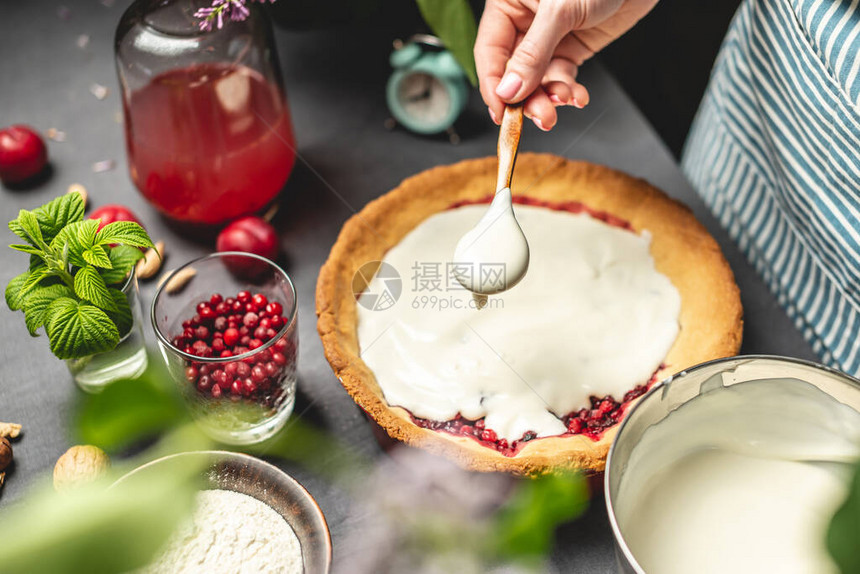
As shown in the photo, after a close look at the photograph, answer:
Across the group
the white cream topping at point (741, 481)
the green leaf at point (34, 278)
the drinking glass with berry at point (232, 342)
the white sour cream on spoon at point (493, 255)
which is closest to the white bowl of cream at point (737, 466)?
the white cream topping at point (741, 481)

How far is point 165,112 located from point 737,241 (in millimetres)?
988

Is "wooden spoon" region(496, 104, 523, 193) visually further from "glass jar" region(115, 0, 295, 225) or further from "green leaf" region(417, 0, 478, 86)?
"glass jar" region(115, 0, 295, 225)

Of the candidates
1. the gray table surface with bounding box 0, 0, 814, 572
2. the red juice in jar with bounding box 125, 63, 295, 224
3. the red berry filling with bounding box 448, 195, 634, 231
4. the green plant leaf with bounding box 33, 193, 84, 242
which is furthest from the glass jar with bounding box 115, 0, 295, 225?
the red berry filling with bounding box 448, 195, 634, 231

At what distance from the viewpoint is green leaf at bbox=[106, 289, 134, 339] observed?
3.17ft

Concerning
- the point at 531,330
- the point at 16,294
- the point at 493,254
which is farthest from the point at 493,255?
the point at 16,294

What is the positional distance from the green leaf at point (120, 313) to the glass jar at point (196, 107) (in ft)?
0.96

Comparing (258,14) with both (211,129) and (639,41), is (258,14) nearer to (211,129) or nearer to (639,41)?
(211,129)

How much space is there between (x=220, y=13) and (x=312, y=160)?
1.26 feet

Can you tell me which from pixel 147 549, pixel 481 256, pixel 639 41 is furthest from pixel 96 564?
pixel 639 41

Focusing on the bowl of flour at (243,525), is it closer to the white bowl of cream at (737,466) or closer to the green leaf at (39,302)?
the green leaf at (39,302)

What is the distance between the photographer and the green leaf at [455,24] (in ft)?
4.24

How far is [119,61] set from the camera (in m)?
1.19

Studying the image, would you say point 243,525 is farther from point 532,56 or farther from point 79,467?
point 532,56

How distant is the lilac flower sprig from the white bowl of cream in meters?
0.80
